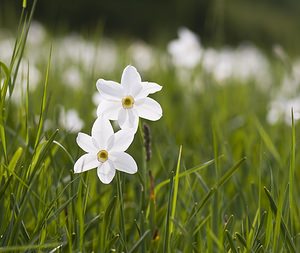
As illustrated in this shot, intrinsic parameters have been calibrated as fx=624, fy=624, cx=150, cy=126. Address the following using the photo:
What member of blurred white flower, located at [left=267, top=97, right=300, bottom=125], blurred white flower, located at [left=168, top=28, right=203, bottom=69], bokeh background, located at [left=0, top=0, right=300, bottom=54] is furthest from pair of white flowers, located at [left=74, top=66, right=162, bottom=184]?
bokeh background, located at [left=0, top=0, right=300, bottom=54]

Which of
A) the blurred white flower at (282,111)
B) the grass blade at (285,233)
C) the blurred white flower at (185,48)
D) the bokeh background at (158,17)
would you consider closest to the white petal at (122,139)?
the grass blade at (285,233)

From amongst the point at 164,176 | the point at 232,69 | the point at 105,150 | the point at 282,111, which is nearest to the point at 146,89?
the point at 105,150

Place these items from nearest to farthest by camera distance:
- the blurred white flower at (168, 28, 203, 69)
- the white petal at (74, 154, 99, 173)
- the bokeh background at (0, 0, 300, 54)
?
the white petal at (74, 154, 99, 173) < the blurred white flower at (168, 28, 203, 69) < the bokeh background at (0, 0, 300, 54)

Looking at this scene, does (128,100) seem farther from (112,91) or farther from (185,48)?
(185,48)

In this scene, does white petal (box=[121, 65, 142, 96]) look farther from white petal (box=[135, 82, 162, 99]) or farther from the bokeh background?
the bokeh background

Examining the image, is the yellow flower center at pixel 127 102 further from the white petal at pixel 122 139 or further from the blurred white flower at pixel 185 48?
the blurred white flower at pixel 185 48

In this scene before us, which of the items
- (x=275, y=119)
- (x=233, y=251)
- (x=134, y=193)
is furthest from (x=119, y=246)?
(x=275, y=119)
